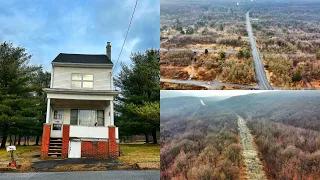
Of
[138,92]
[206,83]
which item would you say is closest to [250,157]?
[206,83]

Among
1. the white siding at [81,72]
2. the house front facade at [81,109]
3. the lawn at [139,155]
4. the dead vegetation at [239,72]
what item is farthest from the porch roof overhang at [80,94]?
the dead vegetation at [239,72]

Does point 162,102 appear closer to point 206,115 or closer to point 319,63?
point 206,115

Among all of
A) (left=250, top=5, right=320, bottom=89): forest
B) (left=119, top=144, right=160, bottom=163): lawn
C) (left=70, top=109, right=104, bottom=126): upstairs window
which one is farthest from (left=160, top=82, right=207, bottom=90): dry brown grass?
(left=70, top=109, right=104, bottom=126): upstairs window

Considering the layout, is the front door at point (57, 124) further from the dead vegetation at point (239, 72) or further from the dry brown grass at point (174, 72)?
the dead vegetation at point (239, 72)

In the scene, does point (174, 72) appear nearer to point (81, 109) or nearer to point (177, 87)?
point (177, 87)

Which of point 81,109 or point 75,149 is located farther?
point 81,109
